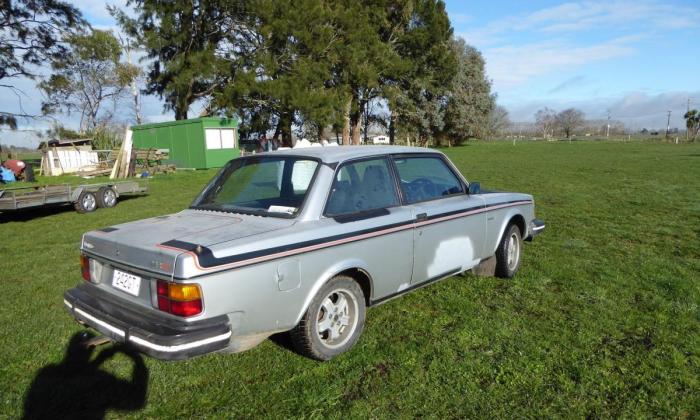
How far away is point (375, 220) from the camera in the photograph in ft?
11.9

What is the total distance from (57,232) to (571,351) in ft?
29.1

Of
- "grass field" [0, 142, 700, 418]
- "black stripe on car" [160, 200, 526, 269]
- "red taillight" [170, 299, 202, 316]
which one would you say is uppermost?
"black stripe on car" [160, 200, 526, 269]

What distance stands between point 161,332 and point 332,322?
1286 millimetres

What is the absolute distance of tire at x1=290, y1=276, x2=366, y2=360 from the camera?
10.7 feet

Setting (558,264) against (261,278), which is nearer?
(261,278)

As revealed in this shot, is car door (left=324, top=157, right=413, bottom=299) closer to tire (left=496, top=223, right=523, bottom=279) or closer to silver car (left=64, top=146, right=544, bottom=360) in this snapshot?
silver car (left=64, top=146, right=544, bottom=360)

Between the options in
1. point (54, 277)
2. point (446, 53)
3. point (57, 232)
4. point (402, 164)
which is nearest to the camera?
point (402, 164)

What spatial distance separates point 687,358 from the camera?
11.2 ft

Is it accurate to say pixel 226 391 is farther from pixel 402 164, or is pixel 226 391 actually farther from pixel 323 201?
pixel 402 164

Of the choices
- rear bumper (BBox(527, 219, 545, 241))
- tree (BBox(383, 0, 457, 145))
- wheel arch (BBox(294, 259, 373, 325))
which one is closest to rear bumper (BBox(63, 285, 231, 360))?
wheel arch (BBox(294, 259, 373, 325))

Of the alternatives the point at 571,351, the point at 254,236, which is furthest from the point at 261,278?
the point at 571,351

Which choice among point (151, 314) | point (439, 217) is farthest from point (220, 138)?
point (151, 314)

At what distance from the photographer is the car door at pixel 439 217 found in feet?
13.2

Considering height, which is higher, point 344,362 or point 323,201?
point 323,201
